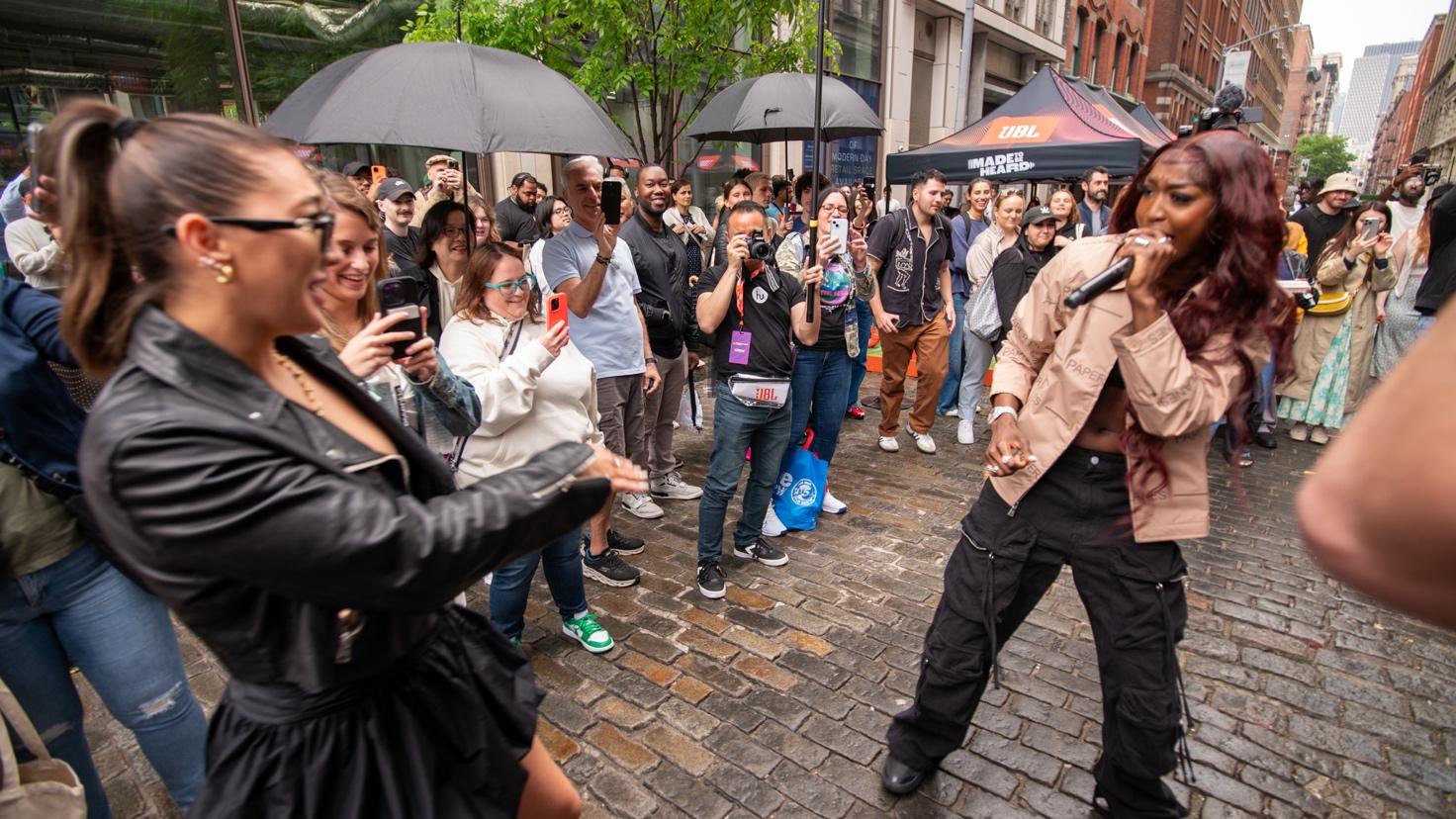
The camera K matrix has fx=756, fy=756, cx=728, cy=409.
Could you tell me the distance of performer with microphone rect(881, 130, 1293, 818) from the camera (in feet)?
6.61

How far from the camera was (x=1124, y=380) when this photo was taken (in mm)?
2098

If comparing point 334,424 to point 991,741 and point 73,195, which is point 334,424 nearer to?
point 73,195

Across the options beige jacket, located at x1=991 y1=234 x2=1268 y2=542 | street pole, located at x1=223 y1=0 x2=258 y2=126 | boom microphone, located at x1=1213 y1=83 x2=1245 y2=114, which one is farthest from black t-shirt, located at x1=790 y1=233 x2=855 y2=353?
street pole, located at x1=223 y1=0 x2=258 y2=126

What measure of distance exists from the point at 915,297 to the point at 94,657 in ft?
17.6

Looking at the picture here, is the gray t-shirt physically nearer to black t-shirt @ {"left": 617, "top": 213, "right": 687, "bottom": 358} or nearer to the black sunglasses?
black t-shirt @ {"left": 617, "top": 213, "right": 687, "bottom": 358}

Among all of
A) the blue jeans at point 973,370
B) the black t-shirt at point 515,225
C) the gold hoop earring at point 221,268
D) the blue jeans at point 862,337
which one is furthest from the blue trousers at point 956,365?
the gold hoop earring at point 221,268

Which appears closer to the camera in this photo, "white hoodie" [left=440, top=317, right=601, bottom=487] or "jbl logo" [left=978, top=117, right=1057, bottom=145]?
"white hoodie" [left=440, top=317, right=601, bottom=487]

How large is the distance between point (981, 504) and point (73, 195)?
237cm

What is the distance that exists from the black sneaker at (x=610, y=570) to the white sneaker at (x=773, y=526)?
861 millimetres

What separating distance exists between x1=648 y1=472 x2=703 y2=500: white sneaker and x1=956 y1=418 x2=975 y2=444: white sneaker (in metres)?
2.63

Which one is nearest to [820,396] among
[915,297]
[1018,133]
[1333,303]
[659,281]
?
[659,281]

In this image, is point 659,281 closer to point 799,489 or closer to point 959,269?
point 799,489

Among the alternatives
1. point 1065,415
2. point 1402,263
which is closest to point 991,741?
point 1065,415

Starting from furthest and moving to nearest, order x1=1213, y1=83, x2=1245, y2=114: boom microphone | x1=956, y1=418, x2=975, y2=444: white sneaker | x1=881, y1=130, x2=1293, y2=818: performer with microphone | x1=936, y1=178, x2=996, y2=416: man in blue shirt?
x1=936, y1=178, x2=996, y2=416: man in blue shirt < x1=956, y1=418, x2=975, y2=444: white sneaker < x1=1213, y1=83, x2=1245, y2=114: boom microphone < x1=881, y1=130, x2=1293, y2=818: performer with microphone
